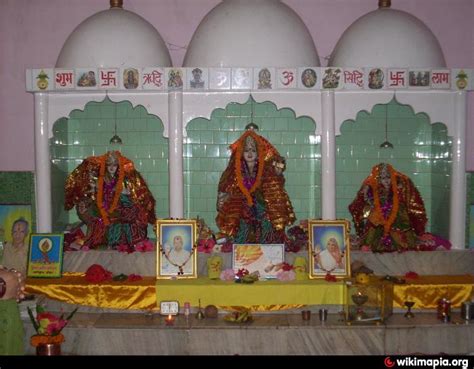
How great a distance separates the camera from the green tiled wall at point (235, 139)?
10219 mm

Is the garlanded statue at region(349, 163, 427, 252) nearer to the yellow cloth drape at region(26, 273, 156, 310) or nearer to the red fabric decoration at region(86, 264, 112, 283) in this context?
the yellow cloth drape at region(26, 273, 156, 310)

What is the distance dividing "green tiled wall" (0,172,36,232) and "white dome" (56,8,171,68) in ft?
5.25

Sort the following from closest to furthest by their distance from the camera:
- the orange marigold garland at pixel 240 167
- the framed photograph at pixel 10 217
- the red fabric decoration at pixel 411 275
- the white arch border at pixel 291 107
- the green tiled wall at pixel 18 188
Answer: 1. the red fabric decoration at pixel 411 275
2. the white arch border at pixel 291 107
3. the orange marigold garland at pixel 240 167
4. the green tiled wall at pixel 18 188
5. the framed photograph at pixel 10 217

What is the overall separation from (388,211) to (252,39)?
2802 mm

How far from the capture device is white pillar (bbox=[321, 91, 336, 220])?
9141 mm

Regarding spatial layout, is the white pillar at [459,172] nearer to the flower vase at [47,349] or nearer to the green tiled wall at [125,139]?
the green tiled wall at [125,139]

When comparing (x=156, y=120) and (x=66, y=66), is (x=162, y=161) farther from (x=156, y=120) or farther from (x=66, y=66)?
(x=66, y=66)

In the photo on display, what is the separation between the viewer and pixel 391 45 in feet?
30.2

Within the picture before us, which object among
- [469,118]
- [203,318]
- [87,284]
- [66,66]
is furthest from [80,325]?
[469,118]

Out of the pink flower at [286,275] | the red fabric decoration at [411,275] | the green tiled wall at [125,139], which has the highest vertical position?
the green tiled wall at [125,139]

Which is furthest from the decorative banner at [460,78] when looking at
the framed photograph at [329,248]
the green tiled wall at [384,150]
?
the framed photograph at [329,248]

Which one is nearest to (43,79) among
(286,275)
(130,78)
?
(130,78)

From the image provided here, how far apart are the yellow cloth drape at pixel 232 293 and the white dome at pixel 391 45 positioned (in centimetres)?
280

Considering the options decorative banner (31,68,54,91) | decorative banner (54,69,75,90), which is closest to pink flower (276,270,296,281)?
decorative banner (54,69,75,90)
